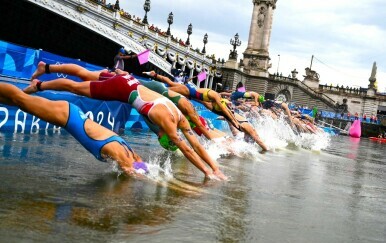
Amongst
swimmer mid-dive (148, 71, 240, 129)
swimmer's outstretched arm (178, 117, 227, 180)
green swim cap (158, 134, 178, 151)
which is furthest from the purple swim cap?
swimmer mid-dive (148, 71, 240, 129)

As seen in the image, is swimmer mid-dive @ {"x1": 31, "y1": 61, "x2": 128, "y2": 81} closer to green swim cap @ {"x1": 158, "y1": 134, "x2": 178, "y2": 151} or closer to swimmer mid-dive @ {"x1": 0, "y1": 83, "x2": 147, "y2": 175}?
swimmer mid-dive @ {"x1": 0, "y1": 83, "x2": 147, "y2": 175}

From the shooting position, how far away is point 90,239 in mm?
3672

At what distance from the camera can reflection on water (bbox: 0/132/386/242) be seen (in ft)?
13.3

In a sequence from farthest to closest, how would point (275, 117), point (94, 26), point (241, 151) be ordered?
point (94, 26), point (275, 117), point (241, 151)

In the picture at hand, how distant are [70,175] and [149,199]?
1.42 metres

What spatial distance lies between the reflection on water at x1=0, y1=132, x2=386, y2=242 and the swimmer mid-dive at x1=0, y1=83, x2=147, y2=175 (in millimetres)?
299

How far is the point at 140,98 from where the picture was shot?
7.09 meters

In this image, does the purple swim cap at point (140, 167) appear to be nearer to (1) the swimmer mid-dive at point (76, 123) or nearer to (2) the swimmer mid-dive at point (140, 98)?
(1) the swimmer mid-dive at point (76, 123)

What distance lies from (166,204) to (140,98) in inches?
90.9

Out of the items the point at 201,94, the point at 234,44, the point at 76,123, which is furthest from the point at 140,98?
the point at 234,44

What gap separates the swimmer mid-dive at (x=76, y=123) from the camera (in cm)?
594

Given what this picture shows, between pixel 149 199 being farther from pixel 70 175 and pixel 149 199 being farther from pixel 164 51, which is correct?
pixel 164 51

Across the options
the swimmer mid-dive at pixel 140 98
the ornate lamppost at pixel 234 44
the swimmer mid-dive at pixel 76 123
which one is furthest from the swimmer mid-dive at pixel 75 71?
the ornate lamppost at pixel 234 44

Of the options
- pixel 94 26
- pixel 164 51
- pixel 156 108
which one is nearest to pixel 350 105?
pixel 164 51
